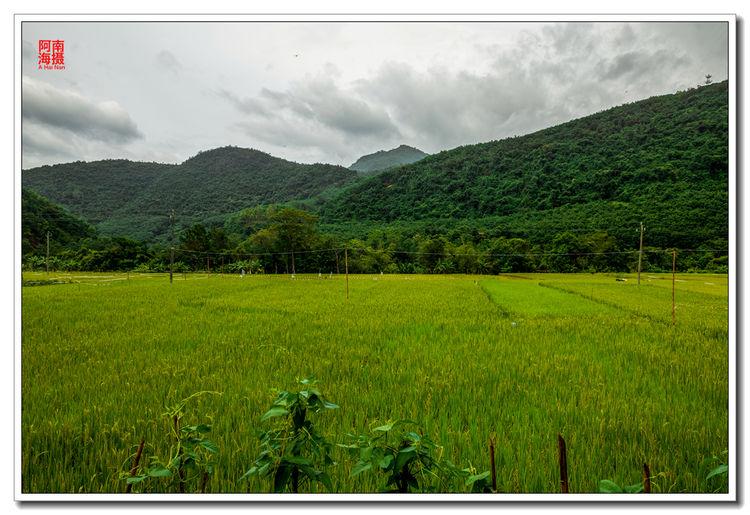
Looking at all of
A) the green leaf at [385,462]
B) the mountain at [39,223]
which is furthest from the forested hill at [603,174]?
the mountain at [39,223]

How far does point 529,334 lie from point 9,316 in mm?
5928

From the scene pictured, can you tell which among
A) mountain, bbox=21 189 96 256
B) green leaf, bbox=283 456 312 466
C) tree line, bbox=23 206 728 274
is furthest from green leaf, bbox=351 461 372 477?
tree line, bbox=23 206 728 274

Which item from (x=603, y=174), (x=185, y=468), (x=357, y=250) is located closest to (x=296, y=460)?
(x=185, y=468)

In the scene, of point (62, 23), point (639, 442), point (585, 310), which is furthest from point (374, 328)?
point (585, 310)

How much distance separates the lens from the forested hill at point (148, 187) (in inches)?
142

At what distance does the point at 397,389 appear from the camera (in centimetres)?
295

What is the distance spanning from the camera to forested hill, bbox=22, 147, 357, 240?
3608mm

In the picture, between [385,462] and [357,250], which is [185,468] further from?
[357,250]

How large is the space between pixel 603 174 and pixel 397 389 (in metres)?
7.74

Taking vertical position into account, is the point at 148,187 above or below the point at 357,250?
above
